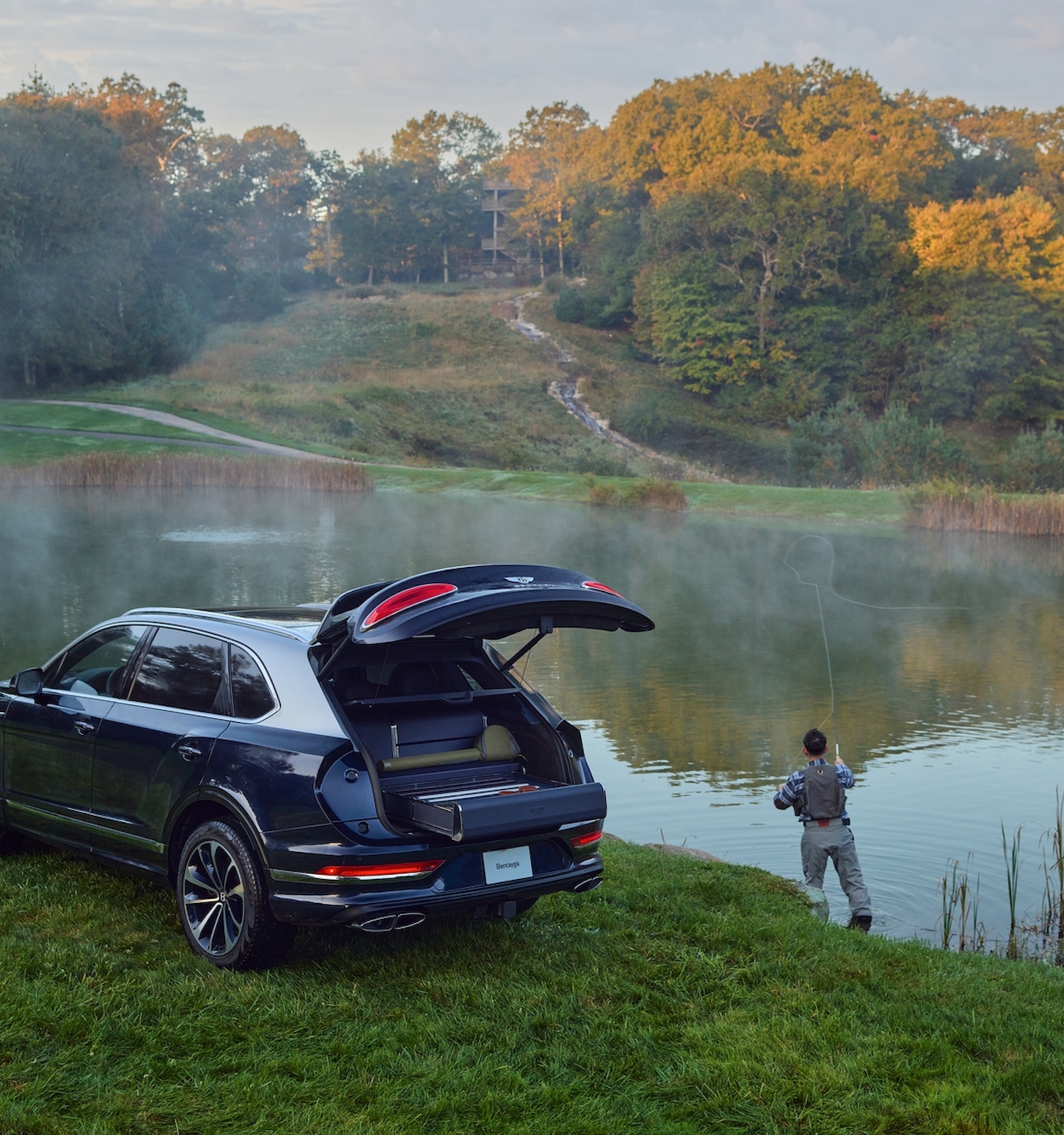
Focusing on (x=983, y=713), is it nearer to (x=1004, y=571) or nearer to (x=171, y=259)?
(x=1004, y=571)

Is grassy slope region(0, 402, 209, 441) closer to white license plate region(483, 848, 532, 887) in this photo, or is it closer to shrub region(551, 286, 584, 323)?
shrub region(551, 286, 584, 323)

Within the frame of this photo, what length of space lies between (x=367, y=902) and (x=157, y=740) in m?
1.42

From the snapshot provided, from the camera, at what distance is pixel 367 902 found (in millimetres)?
5156

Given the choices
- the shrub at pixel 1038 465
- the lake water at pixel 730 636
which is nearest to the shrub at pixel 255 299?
the lake water at pixel 730 636

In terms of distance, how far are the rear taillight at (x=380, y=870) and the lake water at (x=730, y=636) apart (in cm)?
396

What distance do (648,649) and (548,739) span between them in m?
13.5

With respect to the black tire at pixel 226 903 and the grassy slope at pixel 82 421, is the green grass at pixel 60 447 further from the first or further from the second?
the black tire at pixel 226 903

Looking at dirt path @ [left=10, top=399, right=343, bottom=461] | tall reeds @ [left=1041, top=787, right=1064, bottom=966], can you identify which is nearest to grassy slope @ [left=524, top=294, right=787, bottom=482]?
dirt path @ [left=10, top=399, right=343, bottom=461]

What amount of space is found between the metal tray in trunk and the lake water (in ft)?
10.8

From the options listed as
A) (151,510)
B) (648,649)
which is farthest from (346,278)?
(648,649)

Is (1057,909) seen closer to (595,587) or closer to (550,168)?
(595,587)

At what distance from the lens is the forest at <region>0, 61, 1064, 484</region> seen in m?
62.0

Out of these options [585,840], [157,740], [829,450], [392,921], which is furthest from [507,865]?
[829,450]

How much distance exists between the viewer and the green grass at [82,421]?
2028 inches
